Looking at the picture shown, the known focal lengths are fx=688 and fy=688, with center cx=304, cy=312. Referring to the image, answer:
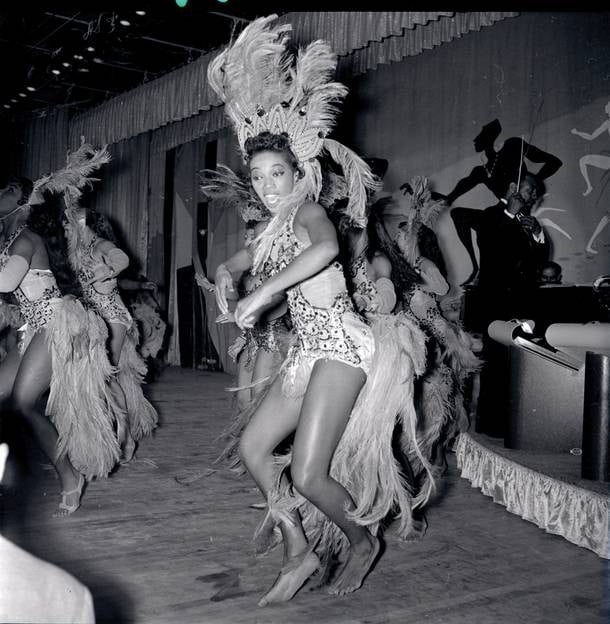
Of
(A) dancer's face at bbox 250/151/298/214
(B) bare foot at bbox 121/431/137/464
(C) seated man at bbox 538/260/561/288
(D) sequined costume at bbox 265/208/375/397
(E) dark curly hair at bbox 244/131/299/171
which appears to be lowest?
(B) bare foot at bbox 121/431/137/464

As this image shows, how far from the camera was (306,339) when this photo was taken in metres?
2.34

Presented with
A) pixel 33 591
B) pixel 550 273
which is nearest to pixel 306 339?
pixel 33 591

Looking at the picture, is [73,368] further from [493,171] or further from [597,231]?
[493,171]

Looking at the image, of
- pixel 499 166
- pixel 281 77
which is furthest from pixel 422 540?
pixel 499 166

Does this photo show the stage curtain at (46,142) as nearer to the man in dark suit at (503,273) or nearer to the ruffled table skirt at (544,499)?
the man in dark suit at (503,273)

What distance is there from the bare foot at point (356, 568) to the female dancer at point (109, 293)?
6.60 ft

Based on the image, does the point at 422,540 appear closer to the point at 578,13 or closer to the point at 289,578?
the point at 289,578

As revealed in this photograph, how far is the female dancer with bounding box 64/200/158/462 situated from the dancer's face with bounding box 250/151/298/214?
6.74 ft

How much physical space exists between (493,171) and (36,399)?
4.99 m

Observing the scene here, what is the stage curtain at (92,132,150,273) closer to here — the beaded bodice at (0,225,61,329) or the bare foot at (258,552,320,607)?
the beaded bodice at (0,225,61,329)

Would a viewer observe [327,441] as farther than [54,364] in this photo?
No

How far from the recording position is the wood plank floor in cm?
218

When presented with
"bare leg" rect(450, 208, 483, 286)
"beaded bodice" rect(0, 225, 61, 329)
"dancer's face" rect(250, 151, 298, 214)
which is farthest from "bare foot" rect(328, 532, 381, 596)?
"bare leg" rect(450, 208, 483, 286)

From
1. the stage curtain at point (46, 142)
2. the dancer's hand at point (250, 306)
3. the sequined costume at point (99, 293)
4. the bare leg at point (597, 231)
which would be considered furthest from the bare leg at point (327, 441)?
the stage curtain at point (46, 142)
